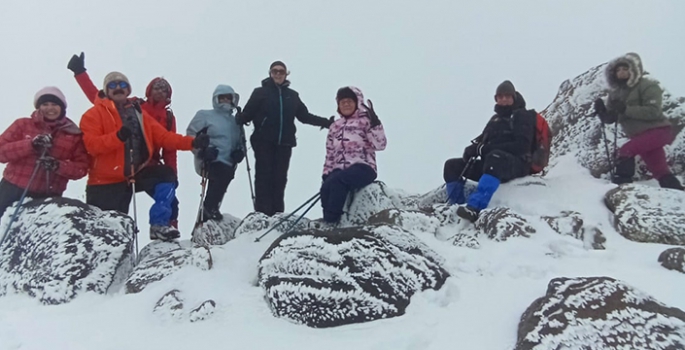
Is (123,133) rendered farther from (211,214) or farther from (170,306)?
(170,306)

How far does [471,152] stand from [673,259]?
387cm

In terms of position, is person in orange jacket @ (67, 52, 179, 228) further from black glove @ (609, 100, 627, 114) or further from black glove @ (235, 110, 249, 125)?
black glove @ (609, 100, 627, 114)

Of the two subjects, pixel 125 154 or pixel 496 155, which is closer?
pixel 125 154

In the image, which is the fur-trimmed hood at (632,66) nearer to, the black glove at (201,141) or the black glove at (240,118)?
the black glove at (240,118)

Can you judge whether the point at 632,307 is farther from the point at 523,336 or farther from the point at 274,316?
the point at 274,316

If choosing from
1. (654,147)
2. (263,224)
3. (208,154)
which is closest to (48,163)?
(208,154)

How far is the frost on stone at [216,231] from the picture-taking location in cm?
890

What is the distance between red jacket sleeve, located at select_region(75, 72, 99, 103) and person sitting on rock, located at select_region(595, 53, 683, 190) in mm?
8665

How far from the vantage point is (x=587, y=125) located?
Answer: 1141 centimetres

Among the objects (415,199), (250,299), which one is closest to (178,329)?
(250,299)

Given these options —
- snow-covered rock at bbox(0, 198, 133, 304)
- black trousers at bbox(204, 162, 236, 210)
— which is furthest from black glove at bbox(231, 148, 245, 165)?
snow-covered rock at bbox(0, 198, 133, 304)

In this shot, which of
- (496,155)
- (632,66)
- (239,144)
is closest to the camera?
(496,155)

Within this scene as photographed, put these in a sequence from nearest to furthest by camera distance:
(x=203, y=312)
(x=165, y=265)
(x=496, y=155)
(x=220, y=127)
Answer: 1. (x=203, y=312)
2. (x=165, y=265)
3. (x=496, y=155)
4. (x=220, y=127)

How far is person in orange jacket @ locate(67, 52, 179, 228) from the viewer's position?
31.3ft
